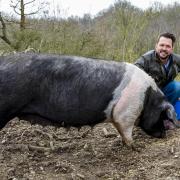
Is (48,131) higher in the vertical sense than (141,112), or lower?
lower

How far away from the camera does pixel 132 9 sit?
41.3ft

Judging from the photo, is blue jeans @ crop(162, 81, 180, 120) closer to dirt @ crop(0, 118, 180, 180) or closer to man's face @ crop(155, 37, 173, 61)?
man's face @ crop(155, 37, 173, 61)

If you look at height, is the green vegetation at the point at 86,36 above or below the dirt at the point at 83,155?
above

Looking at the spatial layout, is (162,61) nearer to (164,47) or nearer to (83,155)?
(164,47)

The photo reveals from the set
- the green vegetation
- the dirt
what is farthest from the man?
the green vegetation

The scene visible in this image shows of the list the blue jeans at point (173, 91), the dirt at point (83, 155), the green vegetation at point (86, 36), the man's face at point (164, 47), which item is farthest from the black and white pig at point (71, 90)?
the green vegetation at point (86, 36)

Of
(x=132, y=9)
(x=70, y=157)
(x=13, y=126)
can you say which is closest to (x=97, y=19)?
(x=132, y=9)

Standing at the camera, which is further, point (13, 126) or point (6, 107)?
point (13, 126)

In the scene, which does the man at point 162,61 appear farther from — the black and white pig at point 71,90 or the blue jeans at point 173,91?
the black and white pig at point 71,90

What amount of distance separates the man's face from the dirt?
1.07 meters

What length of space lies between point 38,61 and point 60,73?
27 centimetres

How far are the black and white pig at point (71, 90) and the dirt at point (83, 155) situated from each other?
0.38 m

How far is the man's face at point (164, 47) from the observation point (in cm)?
613

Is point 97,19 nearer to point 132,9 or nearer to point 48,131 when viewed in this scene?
point 132,9
